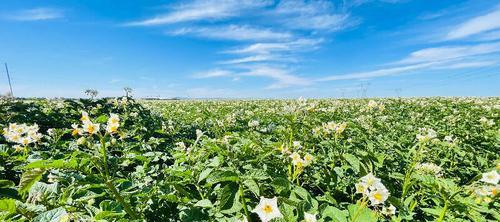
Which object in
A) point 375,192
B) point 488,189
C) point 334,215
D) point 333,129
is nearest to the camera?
point 375,192

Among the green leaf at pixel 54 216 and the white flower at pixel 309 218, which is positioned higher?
the green leaf at pixel 54 216

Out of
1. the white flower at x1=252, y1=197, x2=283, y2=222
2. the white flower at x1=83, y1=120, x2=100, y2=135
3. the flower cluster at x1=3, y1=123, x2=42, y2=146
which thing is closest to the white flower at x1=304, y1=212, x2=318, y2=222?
the white flower at x1=252, y1=197, x2=283, y2=222

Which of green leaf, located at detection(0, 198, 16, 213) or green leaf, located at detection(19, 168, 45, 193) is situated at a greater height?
green leaf, located at detection(19, 168, 45, 193)

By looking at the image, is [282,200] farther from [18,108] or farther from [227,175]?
[18,108]

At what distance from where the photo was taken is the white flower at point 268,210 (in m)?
1.68

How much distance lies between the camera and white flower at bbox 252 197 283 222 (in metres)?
1.68

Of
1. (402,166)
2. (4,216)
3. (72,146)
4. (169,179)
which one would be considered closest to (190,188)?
(169,179)

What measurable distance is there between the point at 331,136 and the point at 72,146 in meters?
2.93

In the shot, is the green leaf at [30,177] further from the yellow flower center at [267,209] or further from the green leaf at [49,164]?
the yellow flower center at [267,209]

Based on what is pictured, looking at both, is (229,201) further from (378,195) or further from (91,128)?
(91,128)

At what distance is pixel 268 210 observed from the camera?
1.72 meters

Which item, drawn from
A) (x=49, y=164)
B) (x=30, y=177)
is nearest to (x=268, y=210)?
(x=49, y=164)

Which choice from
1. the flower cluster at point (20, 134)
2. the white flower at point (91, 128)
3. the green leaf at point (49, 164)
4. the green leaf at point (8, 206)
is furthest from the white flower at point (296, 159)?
the flower cluster at point (20, 134)

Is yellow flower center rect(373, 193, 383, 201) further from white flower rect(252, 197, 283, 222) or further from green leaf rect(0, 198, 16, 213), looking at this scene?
green leaf rect(0, 198, 16, 213)
